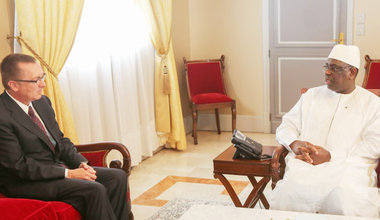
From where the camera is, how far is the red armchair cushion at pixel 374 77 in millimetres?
6086

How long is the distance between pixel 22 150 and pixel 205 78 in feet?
13.1

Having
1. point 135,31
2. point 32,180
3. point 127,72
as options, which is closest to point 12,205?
point 32,180

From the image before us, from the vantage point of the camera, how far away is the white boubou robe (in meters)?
3.23

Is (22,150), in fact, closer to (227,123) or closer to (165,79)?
(165,79)

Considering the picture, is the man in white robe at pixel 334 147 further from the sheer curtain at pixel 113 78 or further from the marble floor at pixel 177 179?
the sheer curtain at pixel 113 78

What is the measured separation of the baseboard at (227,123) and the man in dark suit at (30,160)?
13.0 ft

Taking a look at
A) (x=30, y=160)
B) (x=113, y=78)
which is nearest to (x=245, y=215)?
(x=30, y=160)

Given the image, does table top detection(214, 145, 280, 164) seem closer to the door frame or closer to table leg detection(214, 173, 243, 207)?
table leg detection(214, 173, 243, 207)

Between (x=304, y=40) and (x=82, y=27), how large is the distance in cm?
302

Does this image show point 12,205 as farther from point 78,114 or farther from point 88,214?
point 78,114

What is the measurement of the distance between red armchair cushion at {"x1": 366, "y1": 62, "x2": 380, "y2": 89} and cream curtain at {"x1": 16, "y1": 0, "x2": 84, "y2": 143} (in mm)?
3431

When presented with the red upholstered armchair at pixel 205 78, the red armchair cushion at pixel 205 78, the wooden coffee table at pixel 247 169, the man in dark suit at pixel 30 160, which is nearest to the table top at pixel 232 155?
the wooden coffee table at pixel 247 169

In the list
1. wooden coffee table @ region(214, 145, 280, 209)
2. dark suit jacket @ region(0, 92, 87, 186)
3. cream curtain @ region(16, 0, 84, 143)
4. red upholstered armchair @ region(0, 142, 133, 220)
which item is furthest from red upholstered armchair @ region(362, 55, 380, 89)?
red upholstered armchair @ region(0, 142, 133, 220)

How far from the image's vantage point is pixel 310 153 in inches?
143
